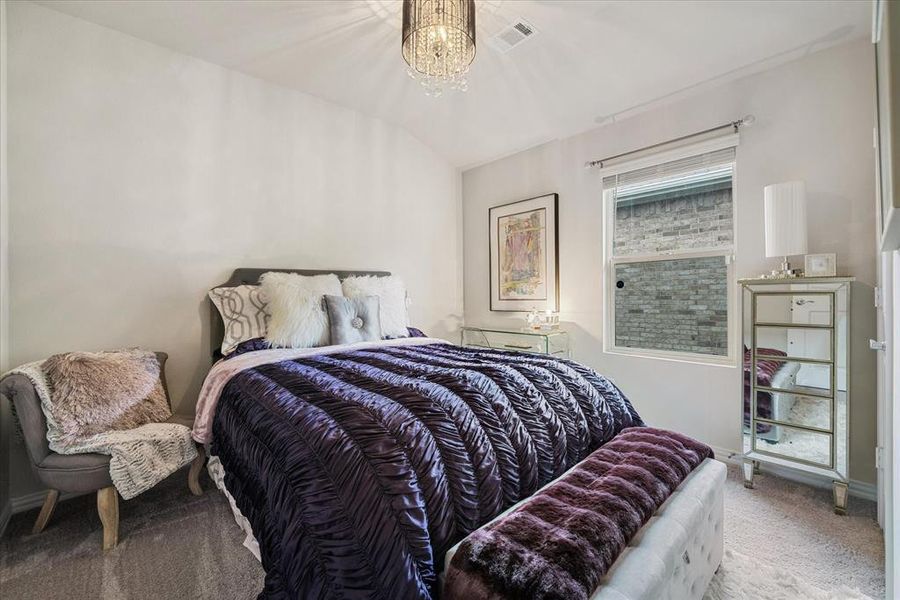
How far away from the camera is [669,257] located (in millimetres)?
2912

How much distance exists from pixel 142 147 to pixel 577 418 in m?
2.93

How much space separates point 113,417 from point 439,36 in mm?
2468

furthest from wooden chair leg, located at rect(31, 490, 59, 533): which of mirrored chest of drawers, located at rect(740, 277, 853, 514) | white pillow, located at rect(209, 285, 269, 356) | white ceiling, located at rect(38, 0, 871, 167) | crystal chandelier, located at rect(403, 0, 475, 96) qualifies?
mirrored chest of drawers, located at rect(740, 277, 853, 514)

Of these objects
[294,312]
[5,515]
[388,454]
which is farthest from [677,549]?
[5,515]

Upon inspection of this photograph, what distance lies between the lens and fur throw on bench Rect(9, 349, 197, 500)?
1725 millimetres

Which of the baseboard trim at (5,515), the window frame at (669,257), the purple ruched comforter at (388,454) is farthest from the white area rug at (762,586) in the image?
the baseboard trim at (5,515)

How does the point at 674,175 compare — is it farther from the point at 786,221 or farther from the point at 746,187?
the point at 786,221

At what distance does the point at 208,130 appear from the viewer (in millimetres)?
2688

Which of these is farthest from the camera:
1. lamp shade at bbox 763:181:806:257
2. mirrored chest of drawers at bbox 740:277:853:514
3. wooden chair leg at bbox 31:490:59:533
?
lamp shade at bbox 763:181:806:257

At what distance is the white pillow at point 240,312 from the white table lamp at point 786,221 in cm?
305

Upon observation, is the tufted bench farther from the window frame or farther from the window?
the window

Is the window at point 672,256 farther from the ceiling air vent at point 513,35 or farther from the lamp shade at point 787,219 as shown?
the ceiling air vent at point 513,35

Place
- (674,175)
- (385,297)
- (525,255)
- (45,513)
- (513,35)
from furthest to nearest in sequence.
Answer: (525,255) → (385,297) → (674,175) → (513,35) → (45,513)

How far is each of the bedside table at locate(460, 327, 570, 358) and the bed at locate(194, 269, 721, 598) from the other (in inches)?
54.5
